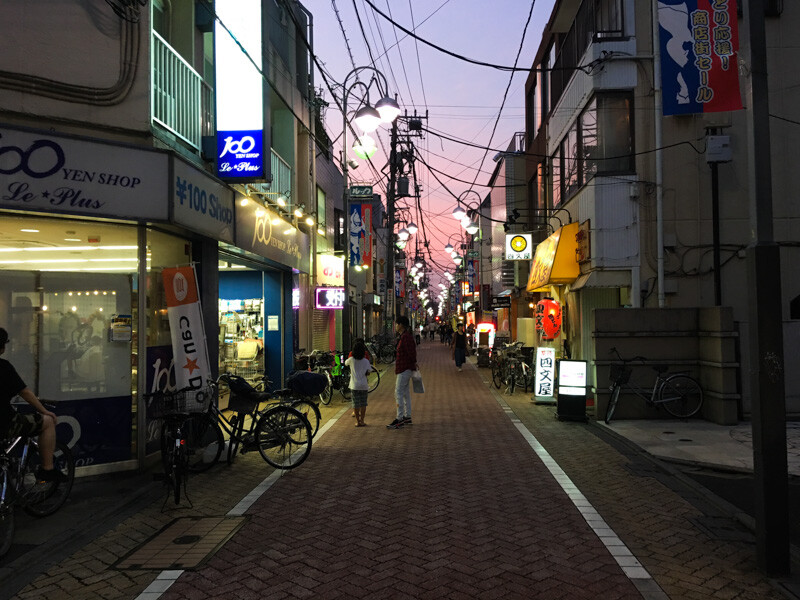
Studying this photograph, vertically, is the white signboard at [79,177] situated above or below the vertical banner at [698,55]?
below

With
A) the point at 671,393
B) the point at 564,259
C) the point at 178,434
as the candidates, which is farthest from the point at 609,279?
the point at 178,434

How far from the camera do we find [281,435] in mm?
8648

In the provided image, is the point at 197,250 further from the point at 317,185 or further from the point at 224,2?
the point at 317,185

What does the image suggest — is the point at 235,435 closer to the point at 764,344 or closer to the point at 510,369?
the point at 764,344

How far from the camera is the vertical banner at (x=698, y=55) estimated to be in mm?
13008

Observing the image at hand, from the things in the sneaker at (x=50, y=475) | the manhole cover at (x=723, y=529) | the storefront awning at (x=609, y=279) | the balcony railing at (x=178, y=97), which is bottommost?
the manhole cover at (x=723, y=529)

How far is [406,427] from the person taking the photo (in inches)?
472

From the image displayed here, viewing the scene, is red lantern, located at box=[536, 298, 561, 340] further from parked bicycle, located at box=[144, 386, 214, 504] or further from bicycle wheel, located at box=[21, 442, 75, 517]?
bicycle wheel, located at box=[21, 442, 75, 517]

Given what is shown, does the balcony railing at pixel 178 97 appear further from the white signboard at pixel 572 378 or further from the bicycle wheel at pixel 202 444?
the white signboard at pixel 572 378

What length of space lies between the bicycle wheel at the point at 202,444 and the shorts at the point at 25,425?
1.87 meters

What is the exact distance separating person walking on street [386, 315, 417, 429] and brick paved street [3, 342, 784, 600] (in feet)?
6.74

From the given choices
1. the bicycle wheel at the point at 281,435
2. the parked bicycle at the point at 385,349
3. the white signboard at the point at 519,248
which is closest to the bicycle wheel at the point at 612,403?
the bicycle wheel at the point at 281,435

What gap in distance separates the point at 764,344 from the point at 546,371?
10.3m

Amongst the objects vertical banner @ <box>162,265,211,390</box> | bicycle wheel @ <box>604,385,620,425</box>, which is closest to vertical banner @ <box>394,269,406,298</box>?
bicycle wheel @ <box>604,385,620,425</box>
